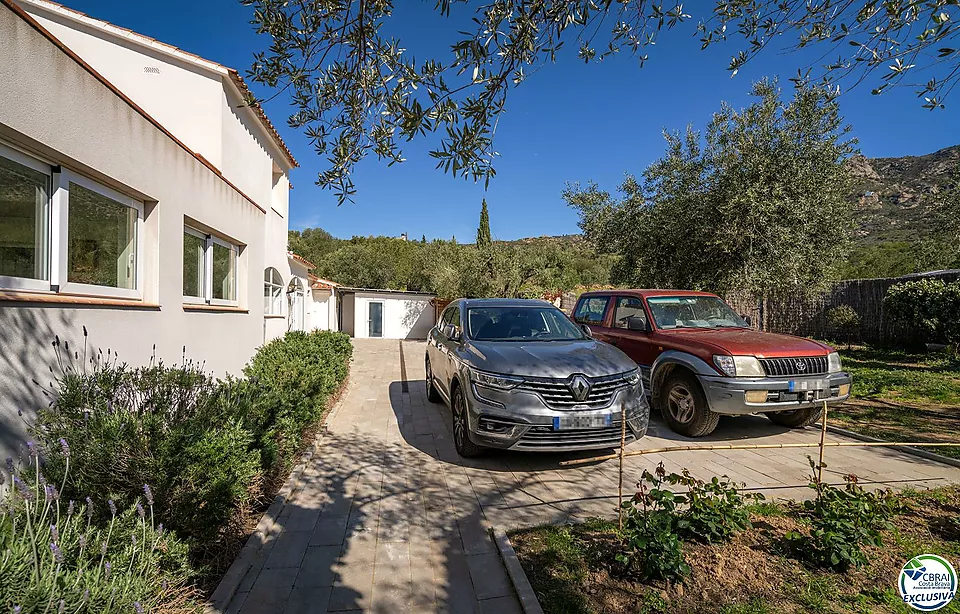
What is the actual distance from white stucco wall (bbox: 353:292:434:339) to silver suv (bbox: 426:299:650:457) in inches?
826

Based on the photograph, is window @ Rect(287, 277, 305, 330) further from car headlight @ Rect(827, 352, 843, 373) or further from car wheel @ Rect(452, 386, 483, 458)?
car headlight @ Rect(827, 352, 843, 373)

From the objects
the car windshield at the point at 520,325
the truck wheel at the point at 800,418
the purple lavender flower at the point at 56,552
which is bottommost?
the truck wheel at the point at 800,418

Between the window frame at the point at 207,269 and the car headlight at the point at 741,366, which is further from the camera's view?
the window frame at the point at 207,269

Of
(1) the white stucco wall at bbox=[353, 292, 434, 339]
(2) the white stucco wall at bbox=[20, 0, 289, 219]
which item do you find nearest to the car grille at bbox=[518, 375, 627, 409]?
(2) the white stucco wall at bbox=[20, 0, 289, 219]

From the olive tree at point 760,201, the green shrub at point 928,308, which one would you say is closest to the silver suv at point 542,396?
the olive tree at point 760,201

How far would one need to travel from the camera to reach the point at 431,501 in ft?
13.0

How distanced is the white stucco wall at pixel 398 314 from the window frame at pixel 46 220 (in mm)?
22360

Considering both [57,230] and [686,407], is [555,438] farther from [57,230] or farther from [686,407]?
[57,230]

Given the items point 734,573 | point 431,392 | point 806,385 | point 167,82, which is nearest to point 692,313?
point 806,385

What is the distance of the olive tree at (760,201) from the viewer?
9.51 metres

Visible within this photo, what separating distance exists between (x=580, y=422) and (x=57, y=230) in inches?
188

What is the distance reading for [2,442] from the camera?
279 centimetres

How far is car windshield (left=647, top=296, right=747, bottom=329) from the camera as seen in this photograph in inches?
269

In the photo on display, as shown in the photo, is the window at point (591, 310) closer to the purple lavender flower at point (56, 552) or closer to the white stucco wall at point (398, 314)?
the purple lavender flower at point (56, 552)
